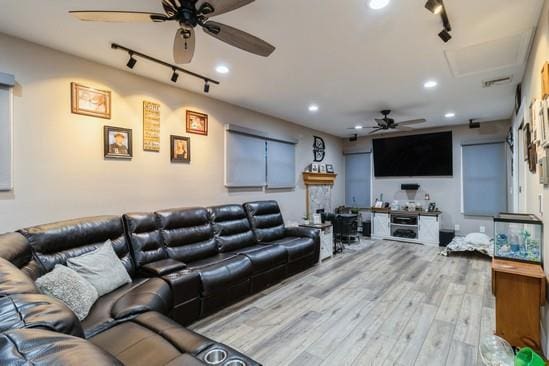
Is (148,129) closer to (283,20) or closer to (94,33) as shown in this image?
(94,33)

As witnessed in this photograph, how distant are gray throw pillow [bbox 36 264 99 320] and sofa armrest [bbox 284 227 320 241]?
3042 mm

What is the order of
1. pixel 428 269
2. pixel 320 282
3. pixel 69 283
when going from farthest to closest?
pixel 428 269 → pixel 320 282 → pixel 69 283

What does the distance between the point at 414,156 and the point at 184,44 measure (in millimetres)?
6076

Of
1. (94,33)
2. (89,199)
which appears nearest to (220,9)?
(94,33)

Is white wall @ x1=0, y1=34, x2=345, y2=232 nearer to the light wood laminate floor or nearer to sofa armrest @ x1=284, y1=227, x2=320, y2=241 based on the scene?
sofa armrest @ x1=284, y1=227, x2=320, y2=241

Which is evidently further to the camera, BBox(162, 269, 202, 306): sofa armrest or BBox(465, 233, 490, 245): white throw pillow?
BBox(465, 233, 490, 245): white throw pillow

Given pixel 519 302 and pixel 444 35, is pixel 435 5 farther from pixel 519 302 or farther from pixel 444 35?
pixel 519 302

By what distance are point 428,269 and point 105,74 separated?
5202mm

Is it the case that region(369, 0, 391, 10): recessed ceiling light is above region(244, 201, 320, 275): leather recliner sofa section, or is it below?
above

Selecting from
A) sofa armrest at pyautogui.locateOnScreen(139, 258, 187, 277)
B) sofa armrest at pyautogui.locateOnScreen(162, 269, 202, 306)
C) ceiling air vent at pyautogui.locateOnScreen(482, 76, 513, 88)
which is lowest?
sofa armrest at pyautogui.locateOnScreen(162, 269, 202, 306)

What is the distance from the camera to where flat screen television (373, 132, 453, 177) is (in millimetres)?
6223

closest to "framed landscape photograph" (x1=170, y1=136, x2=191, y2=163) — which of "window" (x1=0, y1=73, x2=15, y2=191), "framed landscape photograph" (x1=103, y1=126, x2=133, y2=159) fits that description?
"framed landscape photograph" (x1=103, y1=126, x2=133, y2=159)

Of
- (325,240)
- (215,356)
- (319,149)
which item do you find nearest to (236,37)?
(215,356)

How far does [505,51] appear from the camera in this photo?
272 cm
